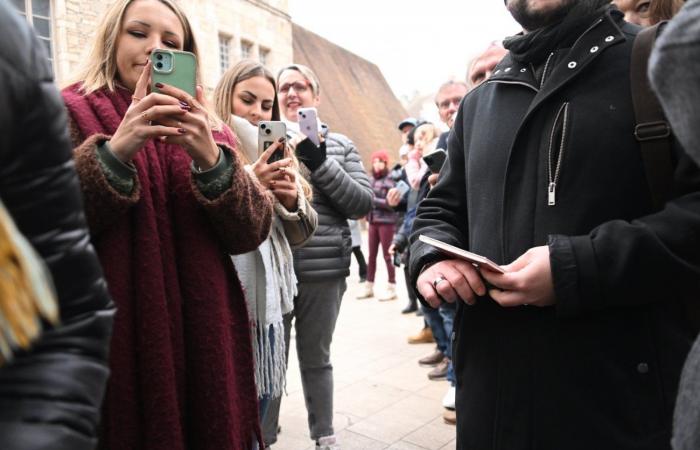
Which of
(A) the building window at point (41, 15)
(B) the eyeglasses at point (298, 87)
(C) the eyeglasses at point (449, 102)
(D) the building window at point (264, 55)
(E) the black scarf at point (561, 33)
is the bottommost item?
(E) the black scarf at point (561, 33)

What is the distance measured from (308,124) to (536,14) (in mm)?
1528

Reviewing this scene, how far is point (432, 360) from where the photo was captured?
14.9ft

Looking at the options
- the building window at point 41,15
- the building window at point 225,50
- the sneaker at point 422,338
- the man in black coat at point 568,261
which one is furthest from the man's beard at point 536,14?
the building window at point 225,50

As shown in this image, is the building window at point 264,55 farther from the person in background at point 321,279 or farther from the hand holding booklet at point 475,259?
the hand holding booklet at point 475,259

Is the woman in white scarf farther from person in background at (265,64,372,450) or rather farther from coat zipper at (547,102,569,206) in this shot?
coat zipper at (547,102,569,206)

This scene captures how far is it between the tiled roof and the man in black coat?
27.4m

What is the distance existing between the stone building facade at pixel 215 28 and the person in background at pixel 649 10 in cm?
1246

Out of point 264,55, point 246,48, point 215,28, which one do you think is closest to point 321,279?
point 215,28

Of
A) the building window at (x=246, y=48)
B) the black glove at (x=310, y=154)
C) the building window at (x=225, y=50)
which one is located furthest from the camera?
the building window at (x=246, y=48)

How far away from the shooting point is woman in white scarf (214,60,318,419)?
6.93 ft

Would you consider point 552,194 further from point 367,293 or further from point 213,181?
point 367,293

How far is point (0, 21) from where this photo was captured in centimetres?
70

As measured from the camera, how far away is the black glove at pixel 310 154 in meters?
2.82

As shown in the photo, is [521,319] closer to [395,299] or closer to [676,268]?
[676,268]
